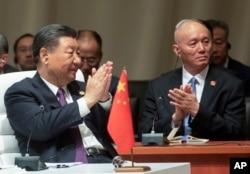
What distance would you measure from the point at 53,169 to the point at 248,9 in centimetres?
432

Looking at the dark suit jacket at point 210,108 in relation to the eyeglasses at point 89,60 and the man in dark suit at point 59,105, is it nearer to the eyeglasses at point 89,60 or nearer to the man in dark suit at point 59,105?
the man in dark suit at point 59,105

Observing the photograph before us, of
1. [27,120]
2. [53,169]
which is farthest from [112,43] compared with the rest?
[53,169]

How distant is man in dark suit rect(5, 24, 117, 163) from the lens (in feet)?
14.6

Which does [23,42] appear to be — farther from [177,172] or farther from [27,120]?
[177,172]

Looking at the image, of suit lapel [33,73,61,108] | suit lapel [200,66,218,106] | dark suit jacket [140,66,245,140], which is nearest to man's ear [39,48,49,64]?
suit lapel [33,73,61,108]

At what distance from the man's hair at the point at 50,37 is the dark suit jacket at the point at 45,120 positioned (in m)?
0.16

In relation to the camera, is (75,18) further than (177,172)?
Yes

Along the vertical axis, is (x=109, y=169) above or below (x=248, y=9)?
below

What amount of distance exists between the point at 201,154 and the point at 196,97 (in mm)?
497

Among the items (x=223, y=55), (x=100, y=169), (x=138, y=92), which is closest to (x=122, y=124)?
(x=100, y=169)

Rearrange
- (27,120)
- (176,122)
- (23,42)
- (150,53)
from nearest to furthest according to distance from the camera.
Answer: (27,120) → (176,122) → (23,42) → (150,53)

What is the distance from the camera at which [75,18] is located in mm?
8234

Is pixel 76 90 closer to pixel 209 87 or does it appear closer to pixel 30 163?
pixel 209 87

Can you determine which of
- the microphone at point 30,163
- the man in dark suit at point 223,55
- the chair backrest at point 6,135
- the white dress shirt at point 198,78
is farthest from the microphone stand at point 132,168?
the man in dark suit at point 223,55
